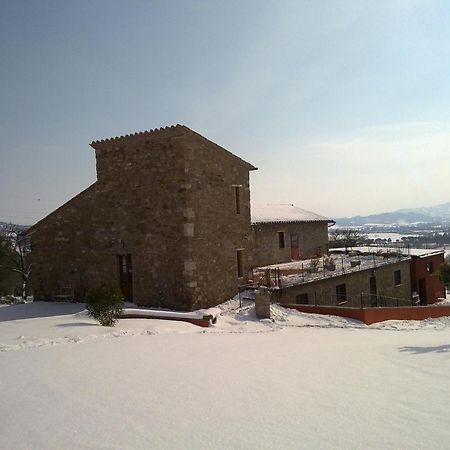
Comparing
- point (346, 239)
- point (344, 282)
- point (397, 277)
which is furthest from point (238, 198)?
point (346, 239)

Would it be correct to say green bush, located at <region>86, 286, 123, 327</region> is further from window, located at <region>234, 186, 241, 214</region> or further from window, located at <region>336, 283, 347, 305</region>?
window, located at <region>336, 283, 347, 305</region>

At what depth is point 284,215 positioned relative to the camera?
2688 cm

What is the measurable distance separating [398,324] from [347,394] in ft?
36.5

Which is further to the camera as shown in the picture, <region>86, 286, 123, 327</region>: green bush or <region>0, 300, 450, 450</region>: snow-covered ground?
<region>86, 286, 123, 327</region>: green bush

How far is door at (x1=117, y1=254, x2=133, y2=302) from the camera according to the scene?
54.6ft

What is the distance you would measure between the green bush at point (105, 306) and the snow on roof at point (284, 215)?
496 inches

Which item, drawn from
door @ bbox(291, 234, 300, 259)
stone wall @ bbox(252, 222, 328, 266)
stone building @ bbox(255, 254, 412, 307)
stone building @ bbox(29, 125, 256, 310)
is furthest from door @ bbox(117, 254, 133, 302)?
door @ bbox(291, 234, 300, 259)

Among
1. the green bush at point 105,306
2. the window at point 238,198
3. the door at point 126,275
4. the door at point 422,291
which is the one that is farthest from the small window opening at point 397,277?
the green bush at point 105,306

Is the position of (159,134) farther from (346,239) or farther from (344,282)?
(346,239)

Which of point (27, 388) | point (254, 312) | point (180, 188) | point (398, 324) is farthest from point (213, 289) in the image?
point (27, 388)

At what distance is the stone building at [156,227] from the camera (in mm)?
15328

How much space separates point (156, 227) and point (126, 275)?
2599mm

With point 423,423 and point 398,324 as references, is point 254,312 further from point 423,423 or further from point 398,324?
point 423,423

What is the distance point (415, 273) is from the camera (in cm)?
2733
